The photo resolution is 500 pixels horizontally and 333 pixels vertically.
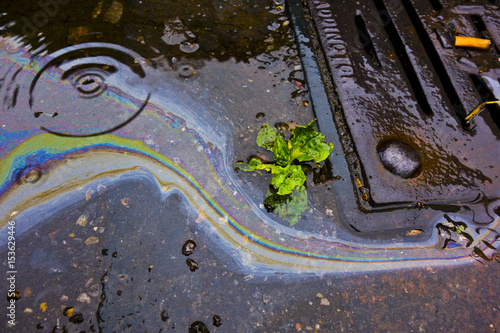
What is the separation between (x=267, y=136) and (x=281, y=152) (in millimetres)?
206

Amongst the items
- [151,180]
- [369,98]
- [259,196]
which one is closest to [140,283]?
[151,180]

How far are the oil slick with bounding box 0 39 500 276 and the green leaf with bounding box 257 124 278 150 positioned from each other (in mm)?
191

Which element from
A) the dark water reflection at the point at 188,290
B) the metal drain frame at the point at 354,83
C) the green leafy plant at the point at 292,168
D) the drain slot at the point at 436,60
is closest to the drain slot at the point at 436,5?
the metal drain frame at the point at 354,83

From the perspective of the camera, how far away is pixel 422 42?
232 centimetres

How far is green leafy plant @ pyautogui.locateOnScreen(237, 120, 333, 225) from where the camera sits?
168 centimetres

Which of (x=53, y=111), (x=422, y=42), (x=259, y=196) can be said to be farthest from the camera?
(x=422, y=42)

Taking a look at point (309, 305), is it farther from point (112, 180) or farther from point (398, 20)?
point (398, 20)

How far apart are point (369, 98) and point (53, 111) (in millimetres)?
2058

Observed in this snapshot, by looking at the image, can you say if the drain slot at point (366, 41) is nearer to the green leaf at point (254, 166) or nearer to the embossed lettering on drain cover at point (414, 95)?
the embossed lettering on drain cover at point (414, 95)

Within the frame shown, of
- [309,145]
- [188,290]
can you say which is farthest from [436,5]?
[188,290]

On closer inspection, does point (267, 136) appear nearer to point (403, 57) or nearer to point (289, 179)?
point (289, 179)

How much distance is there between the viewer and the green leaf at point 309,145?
1678 millimetres

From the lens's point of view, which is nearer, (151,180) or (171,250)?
(171,250)

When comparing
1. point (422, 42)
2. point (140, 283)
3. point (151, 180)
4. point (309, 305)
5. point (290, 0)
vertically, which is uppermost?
point (290, 0)
